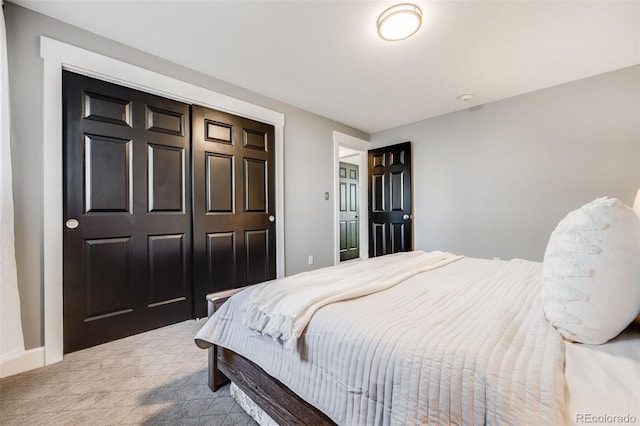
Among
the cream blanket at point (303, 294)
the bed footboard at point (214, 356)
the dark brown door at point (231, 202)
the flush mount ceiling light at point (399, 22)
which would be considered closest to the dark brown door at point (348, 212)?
the dark brown door at point (231, 202)

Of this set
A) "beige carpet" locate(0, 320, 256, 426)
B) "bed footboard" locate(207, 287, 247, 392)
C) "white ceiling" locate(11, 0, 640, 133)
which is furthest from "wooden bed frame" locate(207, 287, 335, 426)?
"white ceiling" locate(11, 0, 640, 133)

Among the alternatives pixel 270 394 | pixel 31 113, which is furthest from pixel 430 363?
pixel 31 113

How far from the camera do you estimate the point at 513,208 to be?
3.11m

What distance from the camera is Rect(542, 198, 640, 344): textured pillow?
2.30 ft

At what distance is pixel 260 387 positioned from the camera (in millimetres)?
1115

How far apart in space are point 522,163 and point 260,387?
11.5ft

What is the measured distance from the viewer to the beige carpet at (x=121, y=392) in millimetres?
1267

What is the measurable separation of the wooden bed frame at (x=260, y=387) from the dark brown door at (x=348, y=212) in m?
3.98

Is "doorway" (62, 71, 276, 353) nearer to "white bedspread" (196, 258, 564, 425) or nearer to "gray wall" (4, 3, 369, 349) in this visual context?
"gray wall" (4, 3, 369, 349)

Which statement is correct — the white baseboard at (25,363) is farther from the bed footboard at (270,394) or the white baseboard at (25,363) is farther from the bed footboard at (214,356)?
the bed footboard at (270,394)

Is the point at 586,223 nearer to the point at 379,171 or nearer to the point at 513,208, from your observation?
the point at 513,208

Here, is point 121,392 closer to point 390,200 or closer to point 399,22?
point 399,22

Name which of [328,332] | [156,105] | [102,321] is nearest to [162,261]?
[102,321]

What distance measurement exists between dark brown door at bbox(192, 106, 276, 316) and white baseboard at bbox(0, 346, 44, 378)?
1.02 meters
